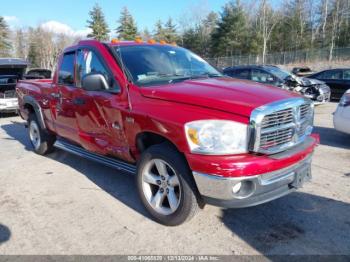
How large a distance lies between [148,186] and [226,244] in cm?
110

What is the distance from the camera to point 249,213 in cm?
411

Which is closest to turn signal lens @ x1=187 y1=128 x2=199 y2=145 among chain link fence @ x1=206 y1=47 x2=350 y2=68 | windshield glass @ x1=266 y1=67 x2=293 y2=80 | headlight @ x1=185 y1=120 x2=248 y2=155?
headlight @ x1=185 y1=120 x2=248 y2=155

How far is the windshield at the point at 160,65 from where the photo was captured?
428 cm

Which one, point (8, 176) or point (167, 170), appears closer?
point (167, 170)

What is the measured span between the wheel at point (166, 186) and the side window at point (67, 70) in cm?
222

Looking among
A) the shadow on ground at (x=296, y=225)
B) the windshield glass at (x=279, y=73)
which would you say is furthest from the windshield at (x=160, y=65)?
the windshield glass at (x=279, y=73)

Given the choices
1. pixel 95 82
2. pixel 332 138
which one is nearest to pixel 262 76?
pixel 332 138

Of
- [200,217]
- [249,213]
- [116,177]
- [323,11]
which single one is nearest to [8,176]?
[116,177]

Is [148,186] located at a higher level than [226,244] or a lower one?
higher

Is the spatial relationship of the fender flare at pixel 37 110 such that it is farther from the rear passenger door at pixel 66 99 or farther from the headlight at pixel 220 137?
the headlight at pixel 220 137

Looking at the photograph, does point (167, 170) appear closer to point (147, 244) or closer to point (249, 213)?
point (147, 244)

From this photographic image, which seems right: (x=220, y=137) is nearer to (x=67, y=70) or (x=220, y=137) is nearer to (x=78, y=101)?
(x=78, y=101)

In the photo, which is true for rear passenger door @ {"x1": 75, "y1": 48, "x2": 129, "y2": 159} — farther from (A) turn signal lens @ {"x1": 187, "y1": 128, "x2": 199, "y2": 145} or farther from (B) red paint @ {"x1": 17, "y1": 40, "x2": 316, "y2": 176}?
(A) turn signal lens @ {"x1": 187, "y1": 128, "x2": 199, "y2": 145}

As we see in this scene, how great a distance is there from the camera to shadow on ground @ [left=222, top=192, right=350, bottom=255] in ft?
11.1
